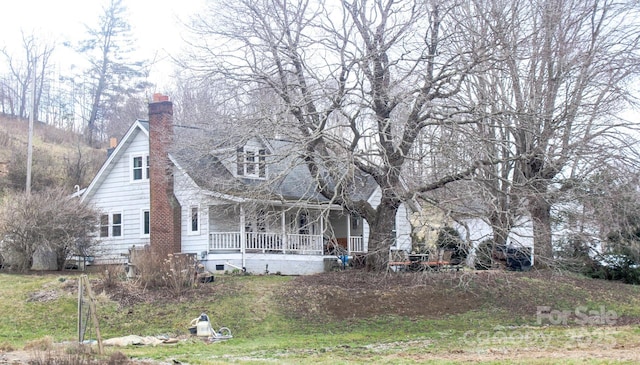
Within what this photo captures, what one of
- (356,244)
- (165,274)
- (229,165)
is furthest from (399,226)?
(165,274)

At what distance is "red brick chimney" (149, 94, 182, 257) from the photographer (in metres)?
28.3

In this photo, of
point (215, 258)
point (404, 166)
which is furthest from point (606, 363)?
point (215, 258)

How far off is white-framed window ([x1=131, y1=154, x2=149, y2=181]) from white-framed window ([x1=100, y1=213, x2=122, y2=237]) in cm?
186

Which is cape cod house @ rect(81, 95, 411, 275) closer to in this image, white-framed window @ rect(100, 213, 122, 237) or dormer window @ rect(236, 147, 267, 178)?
white-framed window @ rect(100, 213, 122, 237)

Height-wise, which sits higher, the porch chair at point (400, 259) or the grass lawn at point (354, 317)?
the porch chair at point (400, 259)

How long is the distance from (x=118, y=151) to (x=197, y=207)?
230 inches

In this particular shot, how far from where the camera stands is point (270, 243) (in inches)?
1134

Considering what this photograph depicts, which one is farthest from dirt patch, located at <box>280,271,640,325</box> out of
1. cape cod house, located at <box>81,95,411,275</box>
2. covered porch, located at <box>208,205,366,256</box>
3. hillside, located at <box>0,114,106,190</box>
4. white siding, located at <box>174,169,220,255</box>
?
hillside, located at <box>0,114,106,190</box>

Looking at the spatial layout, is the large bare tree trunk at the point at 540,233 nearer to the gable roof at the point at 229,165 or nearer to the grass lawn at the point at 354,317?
the grass lawn at the point at 354,317

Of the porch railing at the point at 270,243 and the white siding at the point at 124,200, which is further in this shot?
the white siding at the point at 124,200

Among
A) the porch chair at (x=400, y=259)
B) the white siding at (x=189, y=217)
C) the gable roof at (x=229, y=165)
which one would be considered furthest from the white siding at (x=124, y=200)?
the porch chair at (x=400, y=259)

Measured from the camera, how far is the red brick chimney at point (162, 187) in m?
28.3

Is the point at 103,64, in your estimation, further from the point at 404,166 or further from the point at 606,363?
the point at 606,363

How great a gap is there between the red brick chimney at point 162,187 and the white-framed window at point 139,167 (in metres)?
1.23
